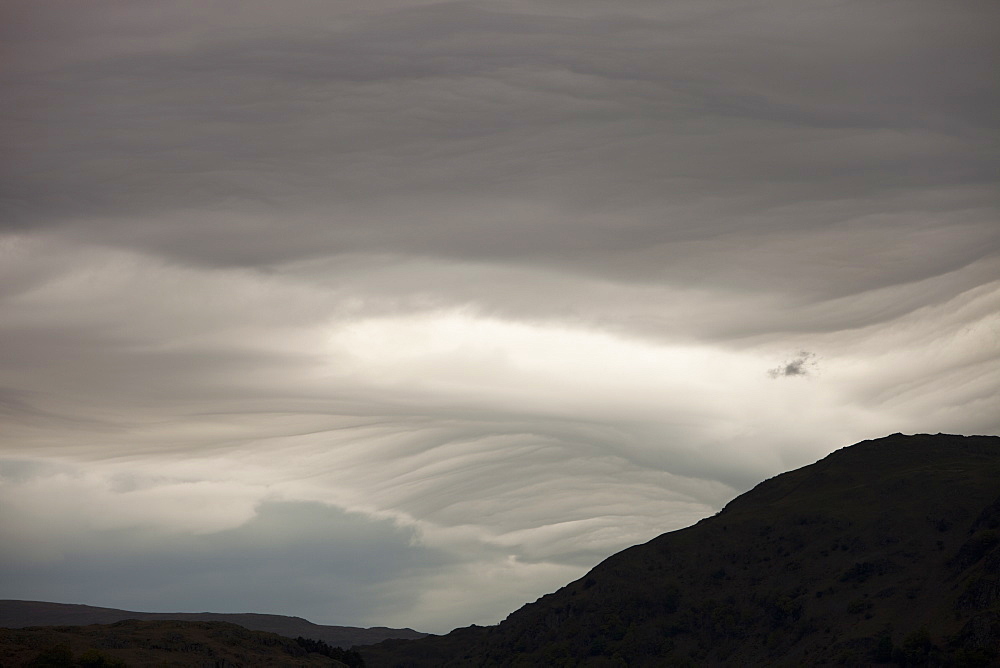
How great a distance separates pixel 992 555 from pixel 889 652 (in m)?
29.8

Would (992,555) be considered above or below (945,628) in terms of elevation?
above

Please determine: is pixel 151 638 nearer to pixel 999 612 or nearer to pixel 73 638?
pixel 73 638

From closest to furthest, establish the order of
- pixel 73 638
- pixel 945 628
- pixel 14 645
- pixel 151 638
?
pixel 14 645 < pixel 73 638 < pixel 151 638 < pixel 945 628

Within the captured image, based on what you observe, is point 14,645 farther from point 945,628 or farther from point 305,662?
point 945,628

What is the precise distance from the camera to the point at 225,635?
19450 cm

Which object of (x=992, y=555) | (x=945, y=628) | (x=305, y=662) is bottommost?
(x=305, y=662)

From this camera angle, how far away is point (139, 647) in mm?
173250

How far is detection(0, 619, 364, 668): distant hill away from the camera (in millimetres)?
153875

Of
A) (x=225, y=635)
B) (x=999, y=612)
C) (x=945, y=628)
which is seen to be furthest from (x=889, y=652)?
(x=225, y=635)

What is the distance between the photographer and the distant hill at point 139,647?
505 feet

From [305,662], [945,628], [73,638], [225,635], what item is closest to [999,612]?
[945,628]

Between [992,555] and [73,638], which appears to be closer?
[73,638]

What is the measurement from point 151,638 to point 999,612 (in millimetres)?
162341

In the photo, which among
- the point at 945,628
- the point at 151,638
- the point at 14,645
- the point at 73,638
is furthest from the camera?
the point at 945,628
